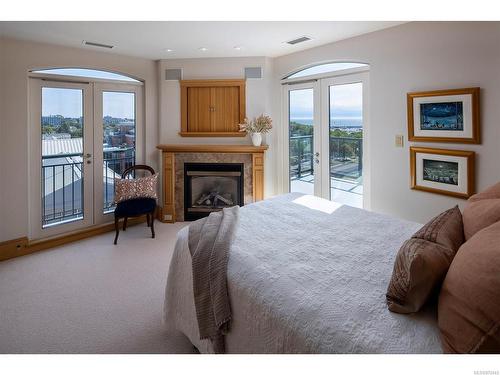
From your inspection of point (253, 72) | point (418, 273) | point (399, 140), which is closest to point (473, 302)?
point (418, 273)

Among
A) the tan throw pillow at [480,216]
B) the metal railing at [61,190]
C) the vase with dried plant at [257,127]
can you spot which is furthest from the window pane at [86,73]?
the tan throw pillow at [480,216]

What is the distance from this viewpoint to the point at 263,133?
4.48 meters

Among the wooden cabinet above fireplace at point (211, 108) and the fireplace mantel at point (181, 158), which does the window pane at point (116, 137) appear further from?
the wooden cabinet above fireplace at point (211, 108)

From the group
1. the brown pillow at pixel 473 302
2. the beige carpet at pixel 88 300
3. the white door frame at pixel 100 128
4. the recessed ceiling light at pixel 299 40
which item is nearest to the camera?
the brown pillow at pixel 473 302

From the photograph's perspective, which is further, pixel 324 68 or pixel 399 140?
pixel 324 68

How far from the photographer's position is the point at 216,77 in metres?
4.52

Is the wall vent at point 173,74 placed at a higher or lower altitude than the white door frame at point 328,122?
higher

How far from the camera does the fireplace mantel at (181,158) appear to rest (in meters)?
4.44

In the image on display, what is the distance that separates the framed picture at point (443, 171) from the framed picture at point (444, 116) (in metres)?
0.12

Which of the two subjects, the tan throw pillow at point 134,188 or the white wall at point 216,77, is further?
the white wall at point 216,77

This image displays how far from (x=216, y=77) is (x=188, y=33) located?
46.5 inches

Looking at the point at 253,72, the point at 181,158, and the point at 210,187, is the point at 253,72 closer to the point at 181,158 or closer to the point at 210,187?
the point at 181,158

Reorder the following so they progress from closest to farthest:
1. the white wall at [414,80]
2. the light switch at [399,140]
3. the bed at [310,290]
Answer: the bed at [310,290], the white wall at [414,80], the light switch at [399,140]

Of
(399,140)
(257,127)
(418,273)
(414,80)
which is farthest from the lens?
(257,127)
